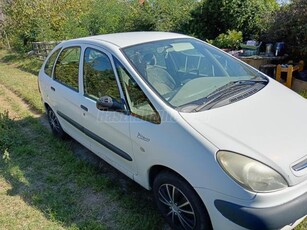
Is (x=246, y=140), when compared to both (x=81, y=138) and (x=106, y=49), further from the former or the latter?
(x=81, y=138)

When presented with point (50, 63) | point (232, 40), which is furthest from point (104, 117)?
point (232, 40)

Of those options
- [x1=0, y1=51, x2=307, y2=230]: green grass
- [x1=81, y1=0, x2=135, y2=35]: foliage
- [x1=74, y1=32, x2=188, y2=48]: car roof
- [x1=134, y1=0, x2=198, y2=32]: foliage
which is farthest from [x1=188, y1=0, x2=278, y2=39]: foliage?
[x1=0, y1=51, x2=307, y2=230]: green grass

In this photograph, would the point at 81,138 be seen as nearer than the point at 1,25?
Yes

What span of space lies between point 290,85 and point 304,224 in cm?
345

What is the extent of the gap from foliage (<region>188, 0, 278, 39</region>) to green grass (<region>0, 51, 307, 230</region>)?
200 inches

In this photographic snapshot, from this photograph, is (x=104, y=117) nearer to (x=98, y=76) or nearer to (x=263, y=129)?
(x=98, y=76)

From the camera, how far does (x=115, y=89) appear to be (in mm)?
2676

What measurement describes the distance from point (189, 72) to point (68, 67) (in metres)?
1.67

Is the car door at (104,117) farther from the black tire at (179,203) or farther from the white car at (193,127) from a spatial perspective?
the black tire at (179,203)

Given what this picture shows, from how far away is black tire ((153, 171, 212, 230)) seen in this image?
2070 mm

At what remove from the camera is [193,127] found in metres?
2.04

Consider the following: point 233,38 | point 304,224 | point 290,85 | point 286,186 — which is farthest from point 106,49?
point 233,38

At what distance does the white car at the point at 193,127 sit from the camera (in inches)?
70.9

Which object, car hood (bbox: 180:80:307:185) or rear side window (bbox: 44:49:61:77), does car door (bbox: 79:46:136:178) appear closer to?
car hood (bbox: 180:80:307:185)
